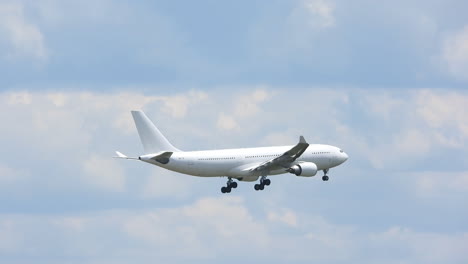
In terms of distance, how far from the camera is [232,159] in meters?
138

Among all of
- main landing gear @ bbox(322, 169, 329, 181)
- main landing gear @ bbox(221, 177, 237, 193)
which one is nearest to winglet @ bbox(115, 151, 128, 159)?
main landing gear @ bbox(221, 177, 237, 193)

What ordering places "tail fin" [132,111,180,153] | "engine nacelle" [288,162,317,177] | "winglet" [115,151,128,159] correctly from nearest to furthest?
"tail fin" [132,111,180,153] → "winglet" [115,151,128,159] → "engine nacelle" [288,162,317,177]

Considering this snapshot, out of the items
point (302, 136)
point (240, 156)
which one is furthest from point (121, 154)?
point (302, 136)

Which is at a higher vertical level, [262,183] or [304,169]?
[304,169]

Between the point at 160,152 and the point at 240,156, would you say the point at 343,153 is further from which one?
the point at 160,152

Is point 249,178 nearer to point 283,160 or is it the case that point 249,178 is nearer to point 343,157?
point 283,160

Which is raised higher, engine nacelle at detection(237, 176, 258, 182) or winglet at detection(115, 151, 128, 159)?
Answer: winglet at detection(115, 151, 128, 159)

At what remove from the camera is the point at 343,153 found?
149250 millimetres

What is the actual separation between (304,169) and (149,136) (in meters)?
21.9

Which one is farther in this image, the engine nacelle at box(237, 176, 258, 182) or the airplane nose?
the airplane nose

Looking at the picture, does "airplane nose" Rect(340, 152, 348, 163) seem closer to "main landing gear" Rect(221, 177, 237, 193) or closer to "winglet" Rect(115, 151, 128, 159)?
"main landing gear" Rect(221, 177, 237, 193)

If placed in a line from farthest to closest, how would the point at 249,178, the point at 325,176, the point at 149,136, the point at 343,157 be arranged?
the point at 343,157
the point at 325,176
the point at 249,178
the point at 149,136

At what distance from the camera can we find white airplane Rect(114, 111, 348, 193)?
13338 centimetres

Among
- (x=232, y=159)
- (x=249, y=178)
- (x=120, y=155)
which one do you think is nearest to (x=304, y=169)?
(x=249, y=178)
